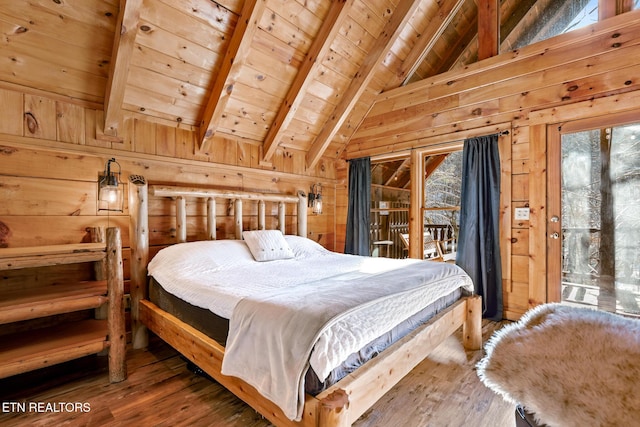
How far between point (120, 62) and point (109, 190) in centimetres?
96

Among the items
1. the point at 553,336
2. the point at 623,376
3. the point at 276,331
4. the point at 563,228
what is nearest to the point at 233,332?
the point at 276,331

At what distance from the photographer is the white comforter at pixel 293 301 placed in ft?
4.00

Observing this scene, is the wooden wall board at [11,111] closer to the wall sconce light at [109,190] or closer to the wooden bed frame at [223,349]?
the wall sconce light at [109,190]

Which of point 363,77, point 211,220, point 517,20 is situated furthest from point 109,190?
point 517,20

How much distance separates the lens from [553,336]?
1.03m

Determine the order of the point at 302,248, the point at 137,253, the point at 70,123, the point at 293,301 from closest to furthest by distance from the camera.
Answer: the point at 293,301
the point at 70,123
the point at 137,253
the point at 302,248

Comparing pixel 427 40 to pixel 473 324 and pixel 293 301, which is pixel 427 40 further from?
pixel 293 301

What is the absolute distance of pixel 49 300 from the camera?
5.96ft

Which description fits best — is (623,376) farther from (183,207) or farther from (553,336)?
(183,207)

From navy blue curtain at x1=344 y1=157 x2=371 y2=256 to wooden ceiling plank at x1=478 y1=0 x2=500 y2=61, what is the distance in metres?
1.78

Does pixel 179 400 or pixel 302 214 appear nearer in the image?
pixel 179 400

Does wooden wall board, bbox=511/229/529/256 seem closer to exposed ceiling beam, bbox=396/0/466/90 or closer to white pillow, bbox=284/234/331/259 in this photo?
white pillow, bbox=284/234/331/259

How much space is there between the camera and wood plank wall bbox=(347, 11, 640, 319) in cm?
257

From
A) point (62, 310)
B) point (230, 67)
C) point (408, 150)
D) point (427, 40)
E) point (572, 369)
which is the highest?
point (427, 40)
